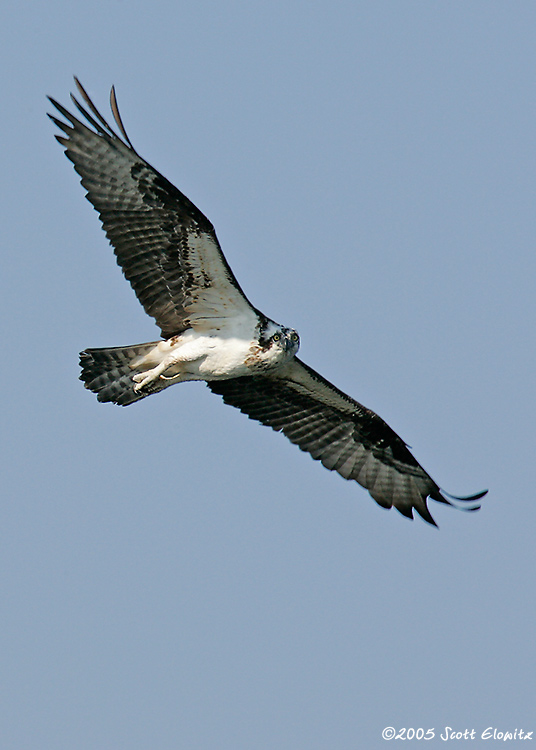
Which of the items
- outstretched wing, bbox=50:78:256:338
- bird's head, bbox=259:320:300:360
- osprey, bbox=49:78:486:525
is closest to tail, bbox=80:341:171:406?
osprey, bbox=49:78:486:525

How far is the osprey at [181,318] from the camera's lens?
36.9 ft

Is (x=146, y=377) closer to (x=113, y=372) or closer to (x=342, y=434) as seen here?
(x=113, y=372)

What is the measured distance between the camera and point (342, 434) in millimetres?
13477

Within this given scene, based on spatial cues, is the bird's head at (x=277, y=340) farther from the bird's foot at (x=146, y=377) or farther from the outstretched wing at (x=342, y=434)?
the outstretched wing at (x=342, y=434)

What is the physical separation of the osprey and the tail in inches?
0.4

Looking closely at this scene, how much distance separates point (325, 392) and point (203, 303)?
2.00m

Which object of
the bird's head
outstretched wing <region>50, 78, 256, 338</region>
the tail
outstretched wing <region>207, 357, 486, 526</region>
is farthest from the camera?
outstretched wing <region>207, 357, 486, 526</region>

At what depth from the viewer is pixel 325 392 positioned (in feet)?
42.9

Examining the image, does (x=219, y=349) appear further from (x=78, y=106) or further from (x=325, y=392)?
(x=78, y=106)

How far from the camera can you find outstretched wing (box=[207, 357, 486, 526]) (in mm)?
13141

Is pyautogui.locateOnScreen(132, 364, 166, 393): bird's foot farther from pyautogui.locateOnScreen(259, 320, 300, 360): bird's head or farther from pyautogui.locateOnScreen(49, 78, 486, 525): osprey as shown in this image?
pyautogui.locateOnScreen(259, 320, 300, 360): bird's head

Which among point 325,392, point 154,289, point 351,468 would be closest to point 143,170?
point 154,289

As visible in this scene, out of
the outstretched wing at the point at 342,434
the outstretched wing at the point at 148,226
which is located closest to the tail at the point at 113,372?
the outstretched wing at the point at 148,226

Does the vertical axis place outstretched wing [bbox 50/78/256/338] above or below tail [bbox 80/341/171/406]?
above
